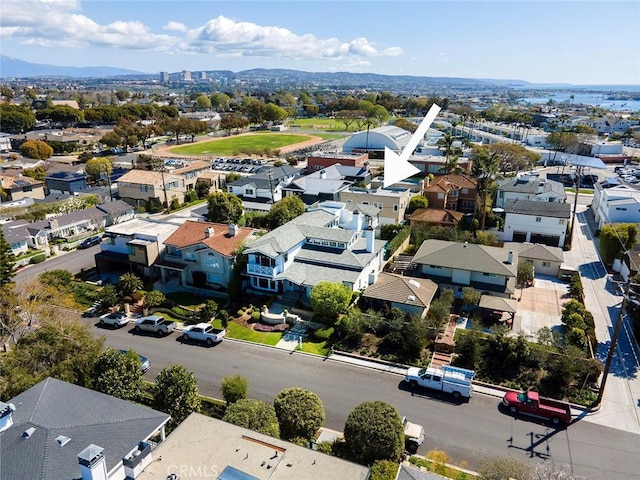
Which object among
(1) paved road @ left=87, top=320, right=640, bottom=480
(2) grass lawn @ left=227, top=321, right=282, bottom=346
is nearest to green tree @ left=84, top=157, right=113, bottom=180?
(1) paved road @ left=87, top=320, right=640, bottom=480

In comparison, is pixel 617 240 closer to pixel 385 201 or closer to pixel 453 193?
pixel 453 193

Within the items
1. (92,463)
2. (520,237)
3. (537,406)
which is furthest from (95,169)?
(537,406)

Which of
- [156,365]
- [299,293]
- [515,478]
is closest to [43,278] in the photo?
[156,365]

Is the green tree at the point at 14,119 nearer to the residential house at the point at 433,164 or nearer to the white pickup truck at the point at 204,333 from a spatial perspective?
the residential house at the point at 433,164

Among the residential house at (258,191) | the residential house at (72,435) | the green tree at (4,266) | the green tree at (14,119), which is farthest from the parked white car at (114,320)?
the green tree at (14,119)

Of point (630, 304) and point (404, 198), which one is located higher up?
point (404, 198)

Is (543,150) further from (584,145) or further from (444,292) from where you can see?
(444,292)
